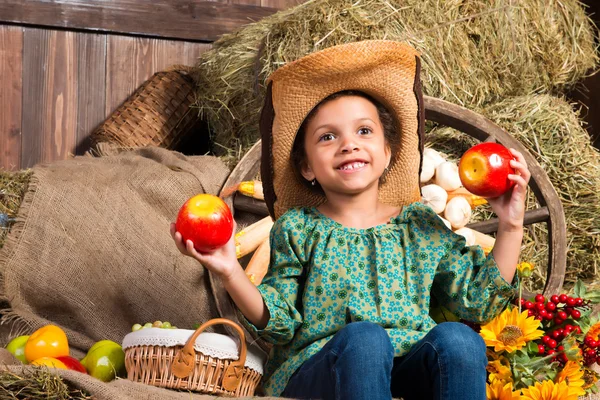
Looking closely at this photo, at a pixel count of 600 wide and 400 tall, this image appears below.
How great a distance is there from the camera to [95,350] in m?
2.26

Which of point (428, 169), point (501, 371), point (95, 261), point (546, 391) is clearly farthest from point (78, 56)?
point (546, 391)

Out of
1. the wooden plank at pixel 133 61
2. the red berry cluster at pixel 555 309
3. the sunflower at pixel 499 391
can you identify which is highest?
the wooden plank at pixel 133 61

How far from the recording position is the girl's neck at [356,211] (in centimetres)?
193

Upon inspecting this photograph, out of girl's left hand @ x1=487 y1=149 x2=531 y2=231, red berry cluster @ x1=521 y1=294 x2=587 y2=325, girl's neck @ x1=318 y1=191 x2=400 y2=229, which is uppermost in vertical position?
girl's left hand @ x1=487 y1=149 x2=531 y2=231

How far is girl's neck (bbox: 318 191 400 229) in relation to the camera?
1.93 m

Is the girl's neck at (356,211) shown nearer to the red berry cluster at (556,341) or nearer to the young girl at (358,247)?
the young girl at (358,247)

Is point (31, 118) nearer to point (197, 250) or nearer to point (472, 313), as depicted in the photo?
point (197, 250)

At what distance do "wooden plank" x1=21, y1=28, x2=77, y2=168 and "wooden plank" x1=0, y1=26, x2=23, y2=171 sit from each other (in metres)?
0.02

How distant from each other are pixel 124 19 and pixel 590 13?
236 cm

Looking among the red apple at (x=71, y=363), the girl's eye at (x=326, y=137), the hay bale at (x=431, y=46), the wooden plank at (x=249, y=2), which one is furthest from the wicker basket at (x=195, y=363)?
the wooden plank at (x=249, y=2)

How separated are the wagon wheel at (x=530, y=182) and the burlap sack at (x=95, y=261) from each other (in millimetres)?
242

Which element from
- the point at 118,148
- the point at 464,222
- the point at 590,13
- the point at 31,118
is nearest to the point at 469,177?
the point at 464,222

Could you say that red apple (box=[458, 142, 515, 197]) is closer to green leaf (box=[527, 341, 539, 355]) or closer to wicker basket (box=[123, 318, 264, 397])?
green leaf (box=[527, 341, 539, 355])

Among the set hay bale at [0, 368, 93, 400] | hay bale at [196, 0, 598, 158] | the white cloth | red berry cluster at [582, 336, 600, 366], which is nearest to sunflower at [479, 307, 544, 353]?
red berry cluster at [582, 336, 600, 366]
